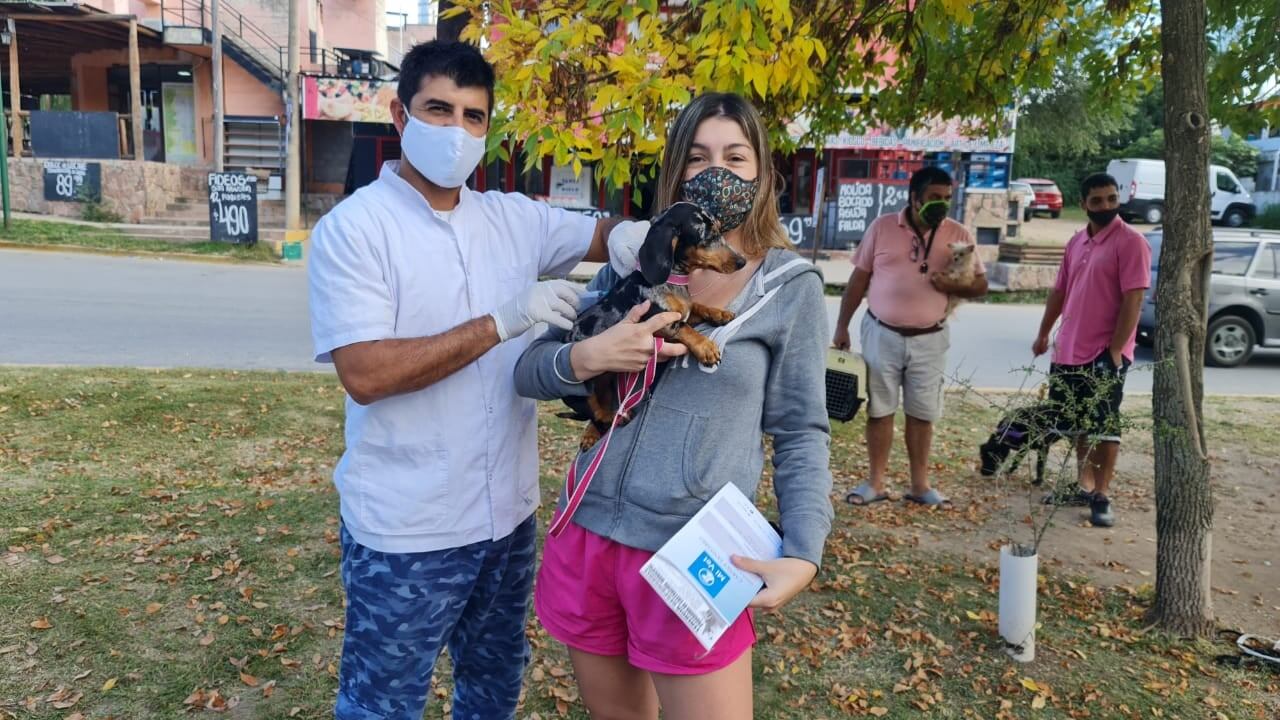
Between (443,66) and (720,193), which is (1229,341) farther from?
(443,66)

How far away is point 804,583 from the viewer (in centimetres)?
192

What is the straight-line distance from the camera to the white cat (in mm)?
5352

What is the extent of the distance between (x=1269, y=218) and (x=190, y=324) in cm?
3468

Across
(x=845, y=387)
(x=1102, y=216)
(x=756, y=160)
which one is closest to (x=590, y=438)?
(x=756, y=160)

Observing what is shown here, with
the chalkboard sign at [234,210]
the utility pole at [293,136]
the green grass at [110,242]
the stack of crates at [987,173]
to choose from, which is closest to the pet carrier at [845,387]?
the green grass at [110,242]

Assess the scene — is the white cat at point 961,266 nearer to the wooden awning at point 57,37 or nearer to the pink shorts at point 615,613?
the pink shorts at point 615,613

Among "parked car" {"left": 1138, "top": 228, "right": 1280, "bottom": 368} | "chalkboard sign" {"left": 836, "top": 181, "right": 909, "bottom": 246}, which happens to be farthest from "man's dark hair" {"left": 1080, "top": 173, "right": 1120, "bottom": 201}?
"chalkboard sign" {"left": 836, "top": 181, "right": 909, "bottom": 246}

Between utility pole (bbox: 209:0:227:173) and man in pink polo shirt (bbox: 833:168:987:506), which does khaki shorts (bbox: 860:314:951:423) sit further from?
utility pole (bbox: 209:0:227:173)

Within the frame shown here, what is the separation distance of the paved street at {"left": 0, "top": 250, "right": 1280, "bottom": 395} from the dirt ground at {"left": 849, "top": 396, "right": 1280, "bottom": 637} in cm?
182

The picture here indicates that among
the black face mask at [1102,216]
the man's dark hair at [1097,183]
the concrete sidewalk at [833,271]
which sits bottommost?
the concrete sidewalk at [833,271]

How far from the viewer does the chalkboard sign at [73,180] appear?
20.8 metres

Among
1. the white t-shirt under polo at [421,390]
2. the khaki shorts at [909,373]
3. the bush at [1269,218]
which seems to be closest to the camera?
the white t-shirt under polo at [421,390]

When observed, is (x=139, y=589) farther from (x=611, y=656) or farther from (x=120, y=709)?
(x=611, y=656)

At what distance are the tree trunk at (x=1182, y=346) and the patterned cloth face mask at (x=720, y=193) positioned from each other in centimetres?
271
